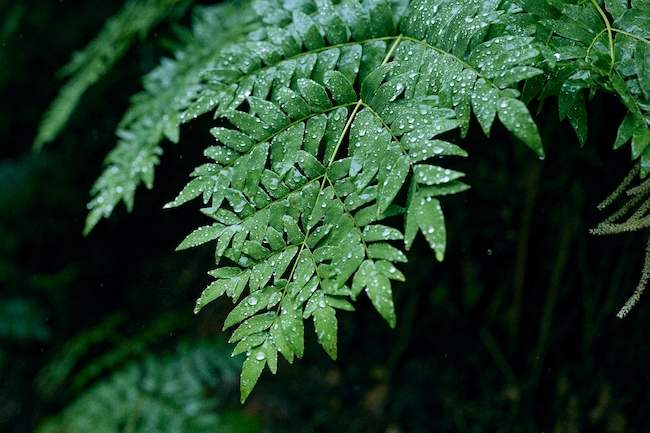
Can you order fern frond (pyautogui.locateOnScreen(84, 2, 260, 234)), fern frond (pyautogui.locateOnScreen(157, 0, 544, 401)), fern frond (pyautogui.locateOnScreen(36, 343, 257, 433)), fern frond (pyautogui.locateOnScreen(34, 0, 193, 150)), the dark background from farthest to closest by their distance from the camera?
fern frond (pyautogui.locateOnScreen(36, 343, 257, 433))
fern frond (pyautogui.locateOnScreen(34, 0, 193, 150))
the dark background
fern frond (pyautogui.locateOnScreen(84, 2, 260, 234))
fern frond (pyautogui.locateOnScreen(157, 0, 544, 401))

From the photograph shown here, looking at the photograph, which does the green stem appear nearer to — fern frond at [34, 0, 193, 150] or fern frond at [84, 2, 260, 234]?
fern frond at [84, 2, 260, 234]

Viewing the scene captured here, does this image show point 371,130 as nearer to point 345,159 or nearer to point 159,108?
point 345,159

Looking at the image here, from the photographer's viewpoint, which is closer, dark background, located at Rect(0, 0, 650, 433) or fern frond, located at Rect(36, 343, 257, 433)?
dark background, located at Rect(0, 0, 650, 433)

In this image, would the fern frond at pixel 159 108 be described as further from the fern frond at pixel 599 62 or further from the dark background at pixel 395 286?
the fern frond at pixel 599 62

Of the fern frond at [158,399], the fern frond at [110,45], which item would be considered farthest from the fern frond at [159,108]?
the fern frond at [158,399]

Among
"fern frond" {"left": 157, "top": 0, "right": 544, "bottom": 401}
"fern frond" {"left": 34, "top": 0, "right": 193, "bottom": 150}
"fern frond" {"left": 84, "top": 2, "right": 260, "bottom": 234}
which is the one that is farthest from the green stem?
"fern frond" {"left": 34, "top": 0, "right": 193, "bottom": 150}

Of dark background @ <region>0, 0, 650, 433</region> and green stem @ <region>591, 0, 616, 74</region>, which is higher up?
green stem @ <region>591, 0, 616, 74</region>
